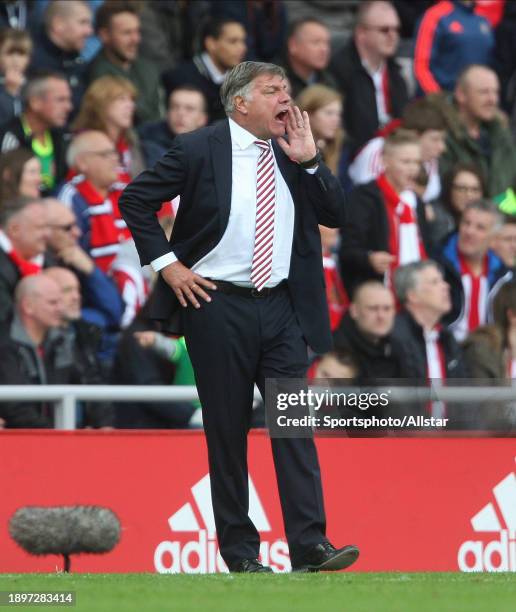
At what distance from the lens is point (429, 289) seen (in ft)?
38.2

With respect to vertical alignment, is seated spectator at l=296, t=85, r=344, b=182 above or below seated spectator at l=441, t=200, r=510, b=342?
above

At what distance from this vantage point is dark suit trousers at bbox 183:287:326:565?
295 inches

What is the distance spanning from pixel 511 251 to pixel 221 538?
6113mm

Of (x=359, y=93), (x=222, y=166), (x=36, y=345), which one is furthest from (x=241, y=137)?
(x=359, y=93)

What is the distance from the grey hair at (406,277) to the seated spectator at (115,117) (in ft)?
6.96

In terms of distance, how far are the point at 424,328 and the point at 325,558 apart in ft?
13.9

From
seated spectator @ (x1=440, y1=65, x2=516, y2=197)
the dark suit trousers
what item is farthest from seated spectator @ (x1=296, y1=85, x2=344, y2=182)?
the dark suit trousers

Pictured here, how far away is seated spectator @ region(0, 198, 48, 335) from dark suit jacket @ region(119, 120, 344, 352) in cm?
308

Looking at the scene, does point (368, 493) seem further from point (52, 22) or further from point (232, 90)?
point (52, 22)

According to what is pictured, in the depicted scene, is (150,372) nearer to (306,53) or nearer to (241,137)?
(241,137)

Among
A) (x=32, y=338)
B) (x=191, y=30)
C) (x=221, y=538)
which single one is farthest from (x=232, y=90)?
(x=191, y=30)

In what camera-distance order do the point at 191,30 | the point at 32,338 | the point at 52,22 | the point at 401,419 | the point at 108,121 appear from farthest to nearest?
1. the point at 191,30
2. the point at 52,22
3. the point at 108,121
4. the point at 32,338
5. the point at 401,419

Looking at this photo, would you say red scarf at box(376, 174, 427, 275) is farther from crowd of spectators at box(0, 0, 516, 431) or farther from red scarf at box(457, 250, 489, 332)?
red scarf at box(457, 250, 489, 332)

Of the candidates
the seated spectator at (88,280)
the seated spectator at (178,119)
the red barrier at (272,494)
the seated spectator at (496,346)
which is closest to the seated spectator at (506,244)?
the seated spectator at (496,346)
